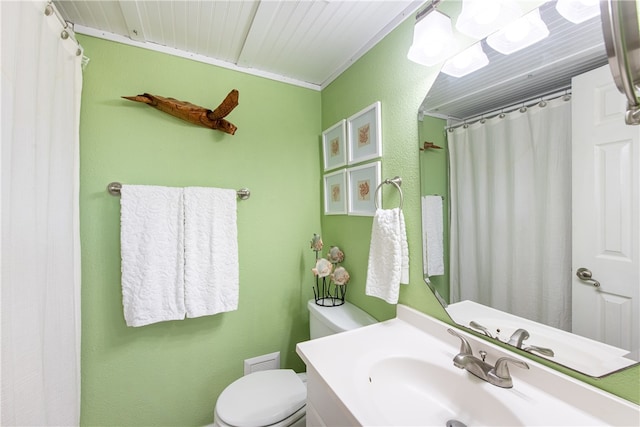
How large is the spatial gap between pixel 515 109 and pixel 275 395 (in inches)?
55.1

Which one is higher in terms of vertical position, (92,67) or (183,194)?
(92,67)

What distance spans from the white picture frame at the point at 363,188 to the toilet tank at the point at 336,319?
52cm

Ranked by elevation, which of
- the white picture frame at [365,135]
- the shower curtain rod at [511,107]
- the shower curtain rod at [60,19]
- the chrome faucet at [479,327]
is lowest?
the chrome faucet at [479,327]

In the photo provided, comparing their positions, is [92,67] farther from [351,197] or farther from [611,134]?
[611,134]

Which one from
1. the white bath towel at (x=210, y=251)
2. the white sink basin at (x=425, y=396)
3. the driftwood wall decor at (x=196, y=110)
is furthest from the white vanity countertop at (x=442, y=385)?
the driftwood wall decor at (x=196, y=110)

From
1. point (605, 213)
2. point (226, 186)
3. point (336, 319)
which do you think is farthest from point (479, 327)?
point (226, 186)

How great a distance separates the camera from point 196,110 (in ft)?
4.06

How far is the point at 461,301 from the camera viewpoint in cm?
86

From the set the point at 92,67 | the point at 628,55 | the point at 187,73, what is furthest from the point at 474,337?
the point at 92,67

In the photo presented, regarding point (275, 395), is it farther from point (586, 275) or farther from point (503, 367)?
point (586, 275)

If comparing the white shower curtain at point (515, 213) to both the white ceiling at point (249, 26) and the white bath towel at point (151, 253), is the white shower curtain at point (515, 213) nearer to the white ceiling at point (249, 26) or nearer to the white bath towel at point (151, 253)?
the white ceiling at point (249, 26)

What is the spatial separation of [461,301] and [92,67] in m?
1.85

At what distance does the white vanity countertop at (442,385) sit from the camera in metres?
0.54

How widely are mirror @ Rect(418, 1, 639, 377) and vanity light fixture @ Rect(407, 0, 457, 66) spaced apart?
0.08 meters
